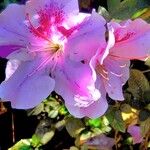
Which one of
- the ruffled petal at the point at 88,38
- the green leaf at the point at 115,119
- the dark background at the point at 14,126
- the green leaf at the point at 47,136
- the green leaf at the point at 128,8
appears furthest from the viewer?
the dark background at the point at 14,126

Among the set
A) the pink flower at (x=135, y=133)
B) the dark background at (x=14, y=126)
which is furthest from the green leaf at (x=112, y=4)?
the dark background at (x=14, y=126)

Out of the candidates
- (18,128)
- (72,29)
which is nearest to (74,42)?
(72,29)

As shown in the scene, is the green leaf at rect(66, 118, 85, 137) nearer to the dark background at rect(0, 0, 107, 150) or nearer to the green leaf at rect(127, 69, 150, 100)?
the green leaf at rect(127, 69, 150, 100)

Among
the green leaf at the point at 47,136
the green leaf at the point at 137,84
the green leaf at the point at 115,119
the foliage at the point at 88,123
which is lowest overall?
the green leaf at the point at 47,136

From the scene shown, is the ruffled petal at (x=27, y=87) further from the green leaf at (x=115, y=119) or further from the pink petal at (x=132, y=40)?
the green leaf at (x=115, y=119)

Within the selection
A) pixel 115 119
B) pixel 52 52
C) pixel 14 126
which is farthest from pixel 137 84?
pixel 14 126

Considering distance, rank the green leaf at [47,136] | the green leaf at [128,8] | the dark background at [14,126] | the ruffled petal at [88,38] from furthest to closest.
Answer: the dark background at [14,126] → the green leaf at [47,136] → the green leaf at [128,8] → the ruffled petal at [88,38]

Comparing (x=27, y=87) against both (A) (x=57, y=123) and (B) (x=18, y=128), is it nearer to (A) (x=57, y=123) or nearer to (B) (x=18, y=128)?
(A) (x=57, y=123)

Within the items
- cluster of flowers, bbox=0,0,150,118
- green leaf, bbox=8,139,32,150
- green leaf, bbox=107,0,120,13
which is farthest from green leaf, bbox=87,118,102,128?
cluster of flowers, bbox=0,0,150,118
